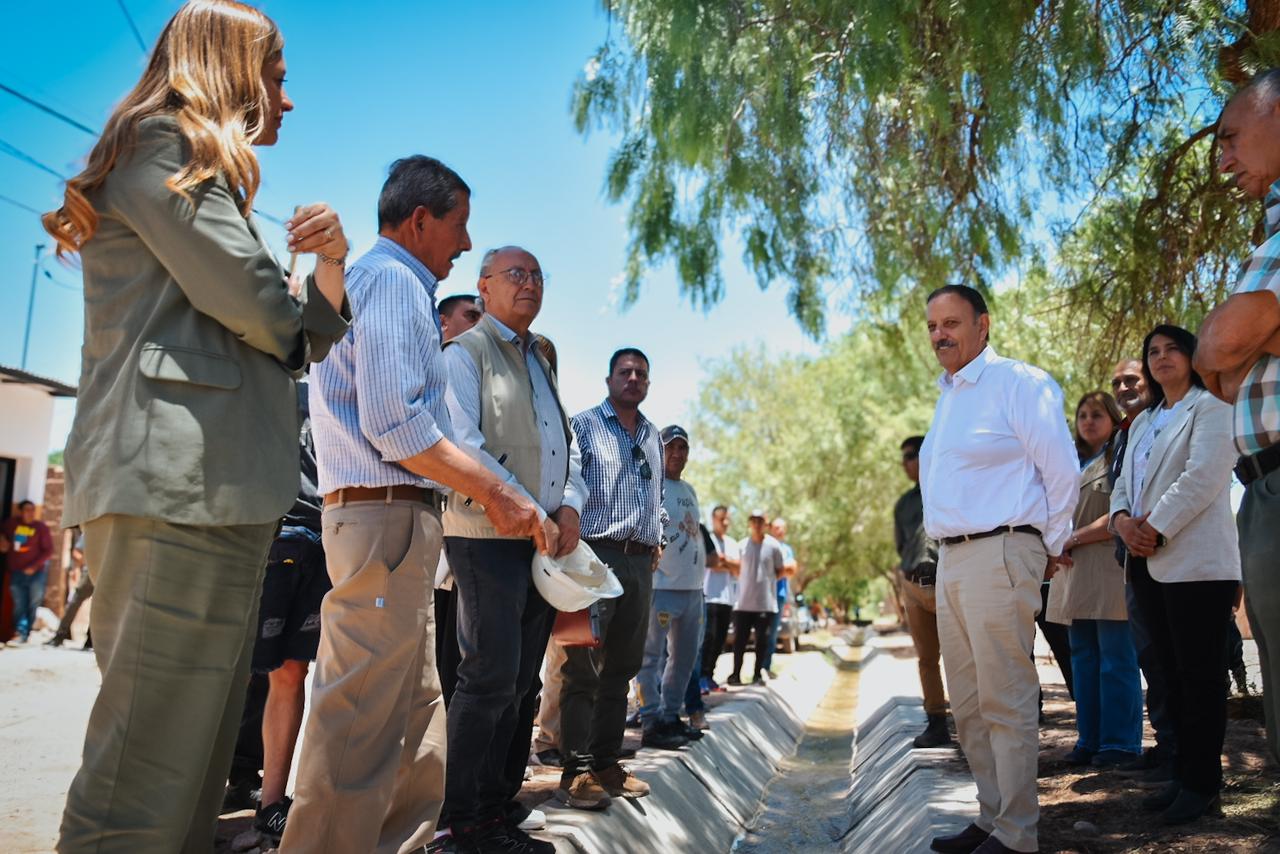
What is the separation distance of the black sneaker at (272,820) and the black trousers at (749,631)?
33.7 ft

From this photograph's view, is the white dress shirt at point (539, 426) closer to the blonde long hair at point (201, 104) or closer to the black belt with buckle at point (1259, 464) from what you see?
the blonde long hair at point (201, 104)

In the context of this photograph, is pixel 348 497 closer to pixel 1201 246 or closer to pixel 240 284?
pixel 240 284

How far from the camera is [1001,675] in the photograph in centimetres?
446

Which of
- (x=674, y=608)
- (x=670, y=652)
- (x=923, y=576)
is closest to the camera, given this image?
(x=923, y=576)

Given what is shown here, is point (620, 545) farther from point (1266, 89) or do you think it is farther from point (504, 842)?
point (1266, 89)

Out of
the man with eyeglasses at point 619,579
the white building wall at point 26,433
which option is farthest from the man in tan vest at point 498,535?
the white building wall at point 26,433

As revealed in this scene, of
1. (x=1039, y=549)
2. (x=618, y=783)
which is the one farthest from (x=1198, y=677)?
(x=618, y=783)

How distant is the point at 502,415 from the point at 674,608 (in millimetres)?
4800

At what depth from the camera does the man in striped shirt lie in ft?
10.5

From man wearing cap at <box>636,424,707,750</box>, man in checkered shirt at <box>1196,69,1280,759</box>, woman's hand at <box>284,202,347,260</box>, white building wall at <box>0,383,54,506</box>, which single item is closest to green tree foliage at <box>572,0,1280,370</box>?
man wearing cap at <box>636,424,707,750</box>

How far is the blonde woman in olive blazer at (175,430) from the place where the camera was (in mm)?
2266

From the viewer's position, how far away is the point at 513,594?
414 centimetres

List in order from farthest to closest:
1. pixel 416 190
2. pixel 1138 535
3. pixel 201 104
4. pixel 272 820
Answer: pixel 1138 535 < pixel 272 820 < pixel 416 190 < pixel 201 104

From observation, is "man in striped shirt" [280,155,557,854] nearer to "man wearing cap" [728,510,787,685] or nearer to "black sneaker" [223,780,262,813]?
"black sneaker" [223,780,262,813]
